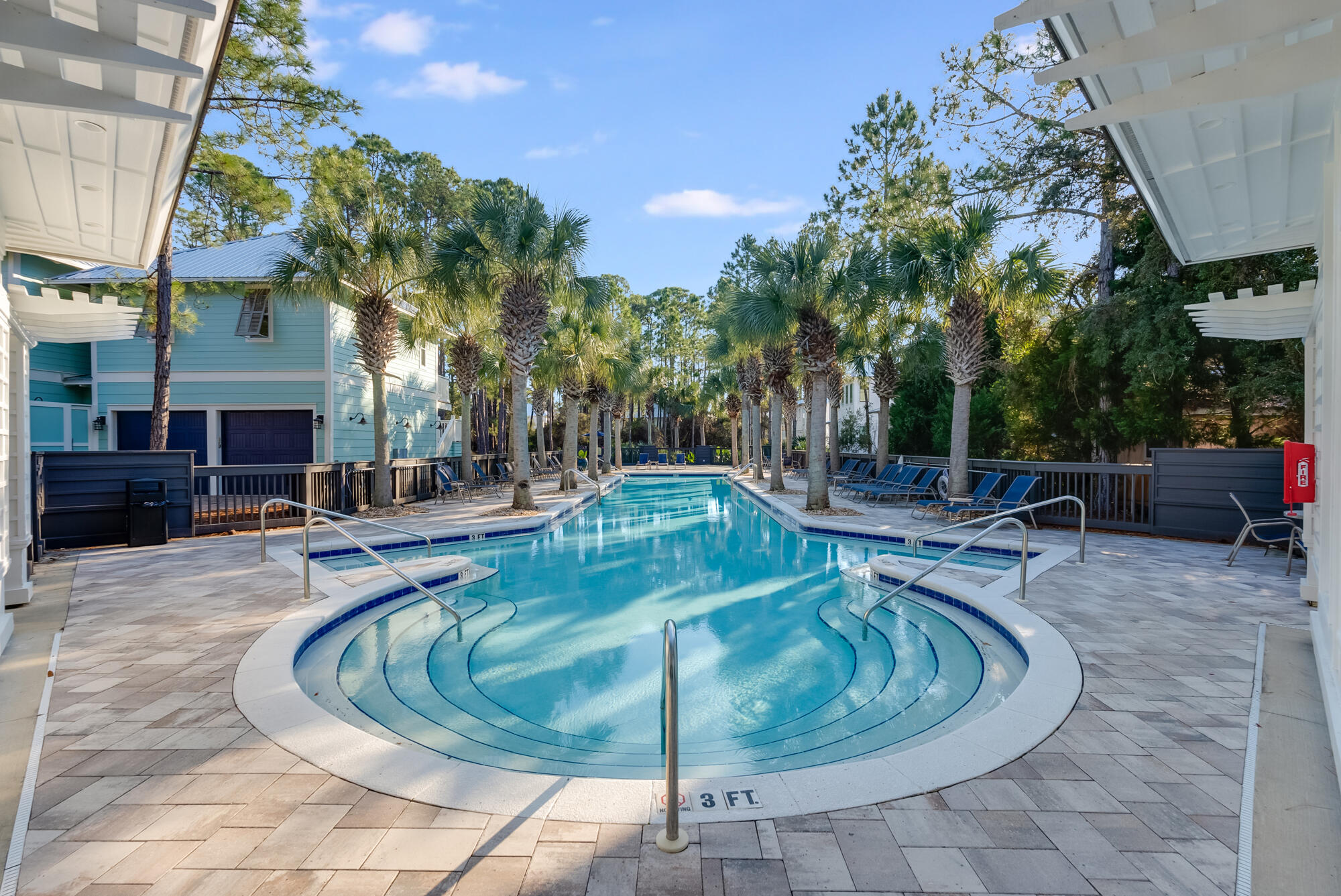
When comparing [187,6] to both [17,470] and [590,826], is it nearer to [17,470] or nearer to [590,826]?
[590,826]

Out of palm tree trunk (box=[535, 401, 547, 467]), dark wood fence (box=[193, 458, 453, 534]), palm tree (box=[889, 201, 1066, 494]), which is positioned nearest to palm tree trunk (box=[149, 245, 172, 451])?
dark wood fence (box=[193, 458, 453, 534])

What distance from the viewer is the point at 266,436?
639 inches

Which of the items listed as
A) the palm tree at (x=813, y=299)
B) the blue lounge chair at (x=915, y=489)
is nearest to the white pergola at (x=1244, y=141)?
the palm tree at (x=813, y=299)

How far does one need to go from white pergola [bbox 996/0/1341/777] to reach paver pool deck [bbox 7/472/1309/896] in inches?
33.5

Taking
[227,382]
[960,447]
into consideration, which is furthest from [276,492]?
[960,447]

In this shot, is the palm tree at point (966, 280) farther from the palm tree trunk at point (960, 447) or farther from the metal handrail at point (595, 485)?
the metal handrail at point (595, 485)

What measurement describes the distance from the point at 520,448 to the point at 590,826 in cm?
1136

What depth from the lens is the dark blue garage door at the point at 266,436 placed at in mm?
16188

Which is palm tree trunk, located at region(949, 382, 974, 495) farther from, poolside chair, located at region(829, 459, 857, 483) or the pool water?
poolside chair, located at region(829, 459, 857, 483)

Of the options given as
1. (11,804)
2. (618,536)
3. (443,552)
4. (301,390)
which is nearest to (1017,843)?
(11,804)

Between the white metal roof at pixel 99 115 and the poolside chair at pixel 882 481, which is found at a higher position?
the white metal roof at pixel 99 115

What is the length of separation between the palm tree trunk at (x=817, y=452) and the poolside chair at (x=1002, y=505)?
8.09ft

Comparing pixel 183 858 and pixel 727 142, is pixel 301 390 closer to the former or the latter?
pixel 727 142

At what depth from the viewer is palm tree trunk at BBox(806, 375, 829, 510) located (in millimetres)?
13352
